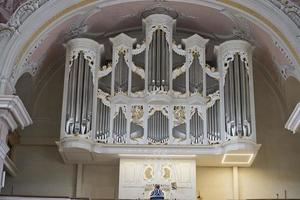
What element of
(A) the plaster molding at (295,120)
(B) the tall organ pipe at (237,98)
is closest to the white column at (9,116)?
(B) the tall organ pipe at (237,98)

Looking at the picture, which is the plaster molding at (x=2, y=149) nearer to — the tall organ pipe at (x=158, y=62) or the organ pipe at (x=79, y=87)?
the organ pipe at (x=79, y=87)

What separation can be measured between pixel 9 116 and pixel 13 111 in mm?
178

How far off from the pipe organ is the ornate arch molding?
79 centimetres

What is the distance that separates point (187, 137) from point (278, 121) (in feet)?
8.81

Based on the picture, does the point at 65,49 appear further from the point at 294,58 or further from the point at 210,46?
the point at 294,58

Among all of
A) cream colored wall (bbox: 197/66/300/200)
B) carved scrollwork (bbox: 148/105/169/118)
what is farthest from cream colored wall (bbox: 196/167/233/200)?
carved scrollwork (bbox: 148/105/169/118)

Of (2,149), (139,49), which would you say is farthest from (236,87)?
(2,149)

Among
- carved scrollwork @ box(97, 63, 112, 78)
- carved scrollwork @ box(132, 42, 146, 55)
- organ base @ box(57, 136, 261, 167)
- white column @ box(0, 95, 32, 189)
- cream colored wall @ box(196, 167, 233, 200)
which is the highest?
carved scrollwork @ box(132, 42, 146, 55)

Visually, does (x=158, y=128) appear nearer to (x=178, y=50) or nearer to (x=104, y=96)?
(x=104, y=96)

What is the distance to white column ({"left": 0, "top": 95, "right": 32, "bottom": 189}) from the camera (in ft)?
39.4

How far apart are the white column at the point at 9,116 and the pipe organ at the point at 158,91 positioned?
1.09 m

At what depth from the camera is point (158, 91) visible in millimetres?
13625

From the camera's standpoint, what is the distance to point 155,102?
44.9 ft

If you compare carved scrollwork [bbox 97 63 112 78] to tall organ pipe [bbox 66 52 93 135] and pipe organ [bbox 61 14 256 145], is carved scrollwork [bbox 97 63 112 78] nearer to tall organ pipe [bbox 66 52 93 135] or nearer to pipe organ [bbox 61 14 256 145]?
pipe organ [bbox 61 14 256 145]
